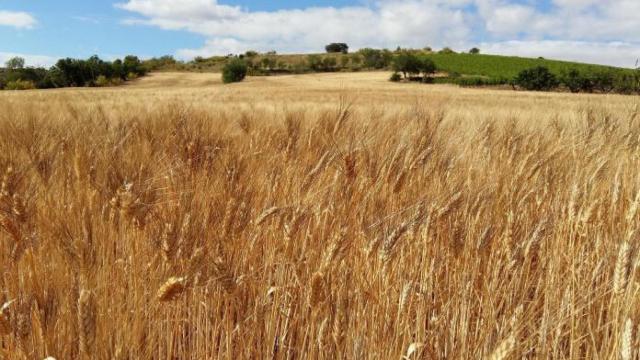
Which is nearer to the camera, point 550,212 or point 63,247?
point 63,247

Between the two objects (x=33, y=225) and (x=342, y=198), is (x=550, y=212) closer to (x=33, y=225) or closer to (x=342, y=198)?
(x=342, y=198)

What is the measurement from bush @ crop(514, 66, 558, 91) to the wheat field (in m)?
45.3

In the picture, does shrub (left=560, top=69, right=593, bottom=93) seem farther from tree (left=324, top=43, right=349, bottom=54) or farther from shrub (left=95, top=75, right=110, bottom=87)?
tree (left=324, top=43, right=349, bottom=54)

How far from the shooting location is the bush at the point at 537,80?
42.7 metres

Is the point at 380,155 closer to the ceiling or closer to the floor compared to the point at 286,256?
closer to the ceiling

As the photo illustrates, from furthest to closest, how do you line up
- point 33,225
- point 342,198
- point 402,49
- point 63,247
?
point 402,49
point 342,198
point 33,225
point 63,247

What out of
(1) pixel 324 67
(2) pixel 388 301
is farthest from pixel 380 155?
(1) pixel 324 67

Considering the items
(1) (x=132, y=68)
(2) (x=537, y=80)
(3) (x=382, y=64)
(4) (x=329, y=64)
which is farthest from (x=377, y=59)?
(1) (x=132, y=68)

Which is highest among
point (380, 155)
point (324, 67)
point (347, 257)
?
point (324, 67)

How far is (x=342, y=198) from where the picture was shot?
5.53 ft

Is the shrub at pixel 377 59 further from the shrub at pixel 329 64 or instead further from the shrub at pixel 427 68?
the shrub at pixel 427 68

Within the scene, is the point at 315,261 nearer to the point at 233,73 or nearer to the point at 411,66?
the point at 233,73

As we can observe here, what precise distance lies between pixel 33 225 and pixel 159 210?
1.14ft

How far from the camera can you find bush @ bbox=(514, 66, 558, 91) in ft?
140
